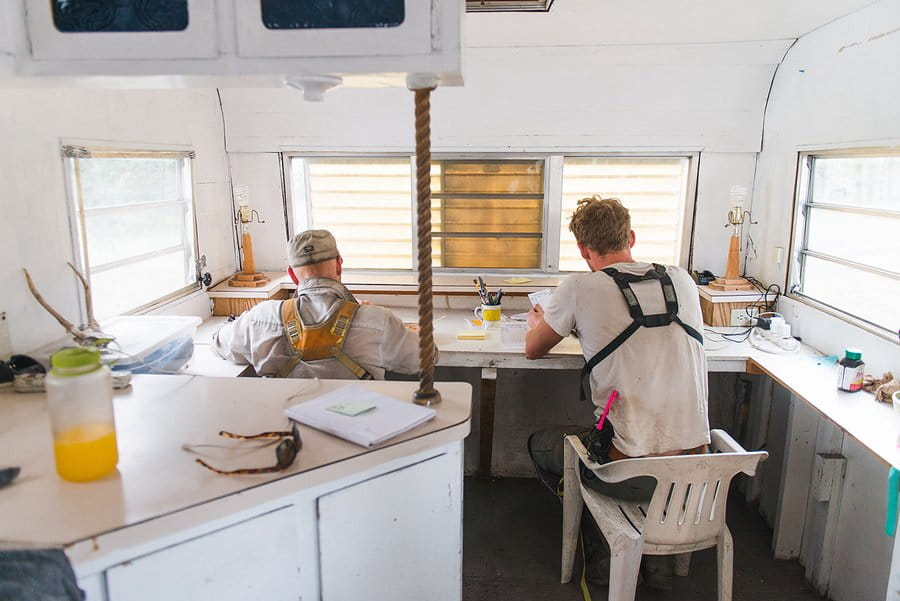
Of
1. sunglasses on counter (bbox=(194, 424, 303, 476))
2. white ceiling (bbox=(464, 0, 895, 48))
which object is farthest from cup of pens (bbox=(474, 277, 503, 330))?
sunglasses on counter (bbox=(194, 424, 303, 476))

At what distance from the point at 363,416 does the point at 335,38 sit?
767 millimetres

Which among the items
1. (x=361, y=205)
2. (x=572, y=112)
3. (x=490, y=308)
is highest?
(x=572, y=112)

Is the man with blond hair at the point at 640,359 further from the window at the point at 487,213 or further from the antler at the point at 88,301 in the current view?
the antler at the point at 88,301

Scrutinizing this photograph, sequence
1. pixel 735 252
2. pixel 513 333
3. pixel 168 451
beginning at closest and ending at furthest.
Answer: pixel 168 451, pixel 513 333, pixel 735 252

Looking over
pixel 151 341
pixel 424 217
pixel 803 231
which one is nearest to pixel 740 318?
pixel 803 231

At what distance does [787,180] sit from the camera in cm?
318

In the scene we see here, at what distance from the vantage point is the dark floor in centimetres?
259

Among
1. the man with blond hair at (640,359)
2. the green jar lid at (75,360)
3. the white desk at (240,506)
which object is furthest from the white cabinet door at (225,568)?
the man with blond hair at (640,359)

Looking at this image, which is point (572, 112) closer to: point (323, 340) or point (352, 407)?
point (323, 340)

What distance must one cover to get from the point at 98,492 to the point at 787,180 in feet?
10.6

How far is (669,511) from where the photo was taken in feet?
6.84

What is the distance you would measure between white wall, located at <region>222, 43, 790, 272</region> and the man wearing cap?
4.37 ft

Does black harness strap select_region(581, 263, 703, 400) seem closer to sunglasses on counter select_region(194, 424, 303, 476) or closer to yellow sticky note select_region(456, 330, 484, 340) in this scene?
yellow sticky note select_region(456, 330, 484, 340)

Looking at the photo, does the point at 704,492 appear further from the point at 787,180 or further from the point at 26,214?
the point at 26,214
